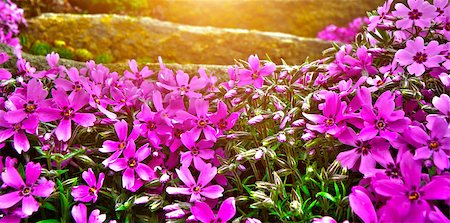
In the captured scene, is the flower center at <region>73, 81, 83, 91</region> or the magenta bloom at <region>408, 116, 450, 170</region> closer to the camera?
the magenta bloom at <region>408, 116, 450, 170</region>

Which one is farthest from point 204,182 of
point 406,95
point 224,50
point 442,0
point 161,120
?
point 224,50

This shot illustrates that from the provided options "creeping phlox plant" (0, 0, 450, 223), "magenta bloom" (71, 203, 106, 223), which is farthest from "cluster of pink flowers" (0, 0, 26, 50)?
"magenta bloom" (71, 203, 106, 223)

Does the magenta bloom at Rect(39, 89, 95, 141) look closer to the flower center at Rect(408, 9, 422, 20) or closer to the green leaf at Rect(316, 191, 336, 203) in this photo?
the green leaf at Rect(316, 191, 336, 203)

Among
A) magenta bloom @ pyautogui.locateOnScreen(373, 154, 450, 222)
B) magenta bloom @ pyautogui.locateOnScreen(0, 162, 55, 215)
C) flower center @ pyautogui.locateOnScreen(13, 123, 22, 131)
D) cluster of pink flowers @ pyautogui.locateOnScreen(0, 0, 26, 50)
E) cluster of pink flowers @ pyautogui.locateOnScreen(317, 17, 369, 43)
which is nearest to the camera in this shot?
magenta bloom @ pyautogui.locateOnScreen(373, 154, 450, 222)

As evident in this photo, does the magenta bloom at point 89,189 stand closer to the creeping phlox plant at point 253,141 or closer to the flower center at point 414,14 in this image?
the creeping phlox plant at point 253,141

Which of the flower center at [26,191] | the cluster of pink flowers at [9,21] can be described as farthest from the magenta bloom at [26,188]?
the cluster of pink flowers at [9,21]

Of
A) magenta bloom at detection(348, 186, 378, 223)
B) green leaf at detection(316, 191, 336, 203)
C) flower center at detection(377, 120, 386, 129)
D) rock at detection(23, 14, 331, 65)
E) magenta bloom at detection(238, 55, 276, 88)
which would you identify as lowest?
rock at detection(23, 14, 331, 65)

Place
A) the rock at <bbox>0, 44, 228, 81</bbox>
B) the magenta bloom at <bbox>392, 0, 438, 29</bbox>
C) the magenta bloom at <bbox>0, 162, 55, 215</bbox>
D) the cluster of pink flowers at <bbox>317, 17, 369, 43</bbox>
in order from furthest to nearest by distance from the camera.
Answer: the cluster of pink flowers at <bbox>317, 17, 369, 43</bbox> < the rock at <bbox>0, 44, 228, 81</bbox> < the magenta bloom at <bbox>392, 0, 438, 29</bbox> < the magenta bloom at <bbox>0, 162, 55, 215</bbox>
